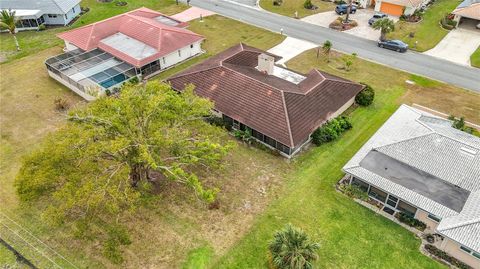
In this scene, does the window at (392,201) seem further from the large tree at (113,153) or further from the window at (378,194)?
the large tree at (113,153)

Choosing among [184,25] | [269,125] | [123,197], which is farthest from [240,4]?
[123,197]

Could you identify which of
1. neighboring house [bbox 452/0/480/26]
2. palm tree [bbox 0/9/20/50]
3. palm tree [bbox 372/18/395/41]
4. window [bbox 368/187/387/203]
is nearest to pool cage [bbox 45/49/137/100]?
palm tree [bbox 0/9/20/50]

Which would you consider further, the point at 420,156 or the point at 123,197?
the point at 420,156

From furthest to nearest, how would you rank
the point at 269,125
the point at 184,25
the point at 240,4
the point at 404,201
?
the point at 240,4 → the point at 184,25 → the point at 269,125 → the point at 404,201

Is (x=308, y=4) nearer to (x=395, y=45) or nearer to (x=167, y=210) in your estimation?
(x=395, y=45)

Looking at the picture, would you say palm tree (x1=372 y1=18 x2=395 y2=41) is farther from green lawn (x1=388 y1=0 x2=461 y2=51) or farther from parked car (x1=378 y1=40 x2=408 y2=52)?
green lawn (x1=388 y1=0 x2=461 y2=51)

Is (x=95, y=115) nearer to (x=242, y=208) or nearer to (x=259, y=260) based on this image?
(x=242, y=208)
